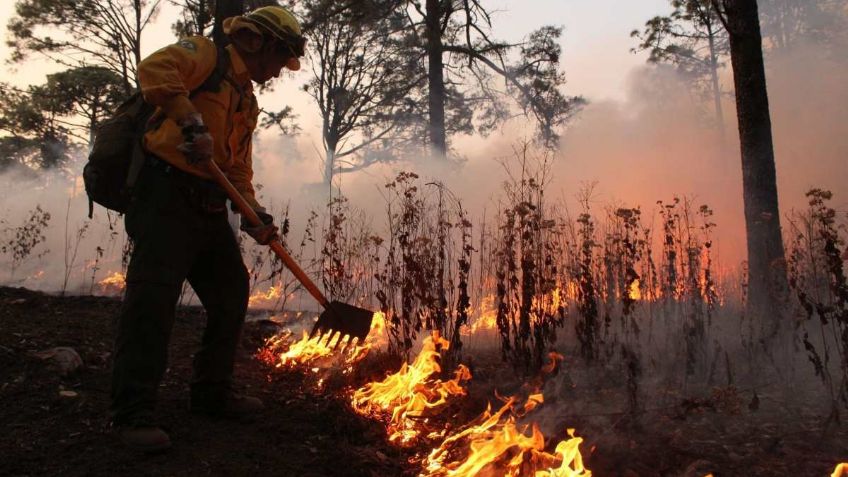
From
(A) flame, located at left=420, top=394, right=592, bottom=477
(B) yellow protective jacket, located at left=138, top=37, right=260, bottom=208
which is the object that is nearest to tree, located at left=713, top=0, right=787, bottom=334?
(A) flame, located at left=420, top=394, right=592, bottom=477

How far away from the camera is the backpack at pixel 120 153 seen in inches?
94.4

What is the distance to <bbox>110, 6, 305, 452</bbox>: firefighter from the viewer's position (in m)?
2.28

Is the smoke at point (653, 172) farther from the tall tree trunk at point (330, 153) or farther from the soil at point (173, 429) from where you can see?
the soil at point (173, 429)

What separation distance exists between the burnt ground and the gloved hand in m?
0.98

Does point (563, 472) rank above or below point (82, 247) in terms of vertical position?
below

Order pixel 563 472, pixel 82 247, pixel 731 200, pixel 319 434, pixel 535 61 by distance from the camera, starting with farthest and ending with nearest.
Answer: pixel 82 247 → pixel 731 200 → pixel 535 61 → pixel 319 434 → pixel 563 472

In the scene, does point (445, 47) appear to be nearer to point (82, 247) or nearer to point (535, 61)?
point (535, 61)

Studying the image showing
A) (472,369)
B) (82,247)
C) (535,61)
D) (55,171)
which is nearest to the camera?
(472,369)

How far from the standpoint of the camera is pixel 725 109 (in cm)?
2247

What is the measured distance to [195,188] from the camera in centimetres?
248

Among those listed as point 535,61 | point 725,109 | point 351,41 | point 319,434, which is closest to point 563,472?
point 319,434

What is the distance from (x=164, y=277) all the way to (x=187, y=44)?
1087 mm

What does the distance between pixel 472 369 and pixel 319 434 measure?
134cm

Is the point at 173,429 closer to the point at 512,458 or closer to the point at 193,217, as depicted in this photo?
the point at 193,217
